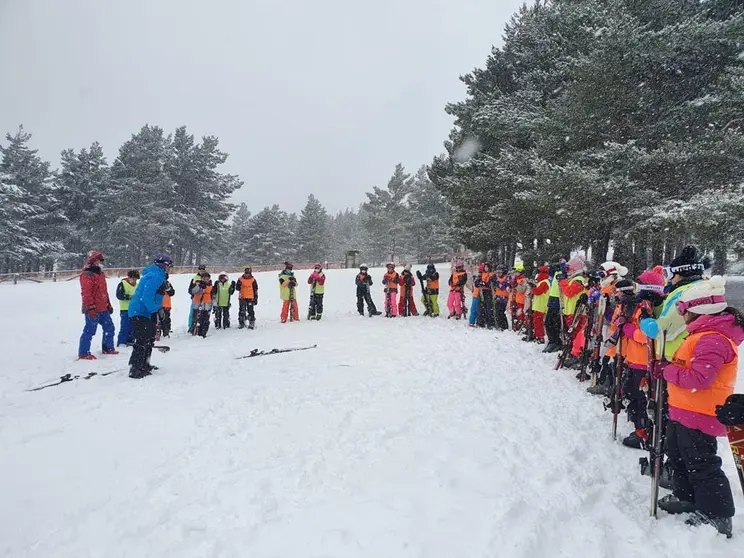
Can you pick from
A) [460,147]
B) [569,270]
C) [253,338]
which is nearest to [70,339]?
[253,338]

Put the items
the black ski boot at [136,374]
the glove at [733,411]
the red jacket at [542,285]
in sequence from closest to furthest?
1. the glove at [733,411]
2. the black ski boot at [136,374]
3. the red jacket at [542,285]

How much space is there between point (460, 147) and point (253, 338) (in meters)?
16.0

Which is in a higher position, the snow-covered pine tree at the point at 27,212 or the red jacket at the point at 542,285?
the snow-covered pine tree at the point at 27,212

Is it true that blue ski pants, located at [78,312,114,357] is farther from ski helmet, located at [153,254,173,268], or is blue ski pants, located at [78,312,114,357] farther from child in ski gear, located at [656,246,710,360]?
child in ski gear, located at [656,246,710,360]

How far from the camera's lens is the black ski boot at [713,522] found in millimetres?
3084

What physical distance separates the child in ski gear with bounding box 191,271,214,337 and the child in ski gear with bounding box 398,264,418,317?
21.4 feet

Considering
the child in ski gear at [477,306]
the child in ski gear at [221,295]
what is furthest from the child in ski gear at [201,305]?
the child in ski gear at [477,306]

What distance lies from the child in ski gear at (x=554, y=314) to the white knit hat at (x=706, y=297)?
5.55 meters

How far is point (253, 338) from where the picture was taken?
439 inches

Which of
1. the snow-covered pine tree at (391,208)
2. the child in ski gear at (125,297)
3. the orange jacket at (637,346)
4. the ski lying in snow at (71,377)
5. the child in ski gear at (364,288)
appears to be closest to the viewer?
the orange jacket at (637,346)

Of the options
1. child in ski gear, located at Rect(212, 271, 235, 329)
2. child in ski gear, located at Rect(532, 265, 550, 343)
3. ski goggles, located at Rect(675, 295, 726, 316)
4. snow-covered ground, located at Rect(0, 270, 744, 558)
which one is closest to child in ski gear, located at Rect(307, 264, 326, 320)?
child in ski gear, located at Rect(212, 271, 235, 329)

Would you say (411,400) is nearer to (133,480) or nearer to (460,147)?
(133,480)

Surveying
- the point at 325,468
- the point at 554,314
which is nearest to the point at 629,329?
the point at 325,468

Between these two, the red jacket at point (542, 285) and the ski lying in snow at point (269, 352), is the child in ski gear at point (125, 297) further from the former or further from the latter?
the red jacket at point (542, 285)
